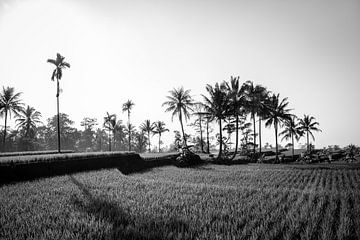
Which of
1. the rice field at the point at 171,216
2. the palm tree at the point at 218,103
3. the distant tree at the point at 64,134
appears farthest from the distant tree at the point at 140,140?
the rice field at the point at 171,216

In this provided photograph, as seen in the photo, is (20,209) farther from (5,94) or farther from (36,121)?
(36,121)

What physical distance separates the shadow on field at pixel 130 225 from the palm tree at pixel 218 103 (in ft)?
74.6

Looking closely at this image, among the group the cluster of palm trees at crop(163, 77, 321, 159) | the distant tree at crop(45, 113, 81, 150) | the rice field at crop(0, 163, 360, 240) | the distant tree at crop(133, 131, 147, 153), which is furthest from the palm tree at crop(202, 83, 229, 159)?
the distant tree at crop(45, 113, 81, 150)

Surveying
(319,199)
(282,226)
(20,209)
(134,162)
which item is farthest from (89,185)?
(134,162)

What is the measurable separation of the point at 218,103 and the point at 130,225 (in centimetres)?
2459

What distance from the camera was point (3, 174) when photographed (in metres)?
10.8

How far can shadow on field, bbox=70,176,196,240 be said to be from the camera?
4.11 metres

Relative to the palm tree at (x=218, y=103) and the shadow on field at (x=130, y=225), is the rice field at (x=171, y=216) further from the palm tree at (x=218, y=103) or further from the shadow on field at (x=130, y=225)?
the palm tree at (x=218, y=103)

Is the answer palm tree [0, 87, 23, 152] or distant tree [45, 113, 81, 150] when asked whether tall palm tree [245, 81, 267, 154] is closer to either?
palm tree [0, 87, 23, 152]

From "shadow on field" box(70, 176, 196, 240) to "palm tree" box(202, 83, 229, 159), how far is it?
22735mm

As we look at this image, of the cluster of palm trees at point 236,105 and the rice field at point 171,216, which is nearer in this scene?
the rice field at point 171,216

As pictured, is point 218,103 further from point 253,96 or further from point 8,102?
point 8,102

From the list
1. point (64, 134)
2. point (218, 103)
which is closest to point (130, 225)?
point (218, 103)

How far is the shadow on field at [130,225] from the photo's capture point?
411 cm
